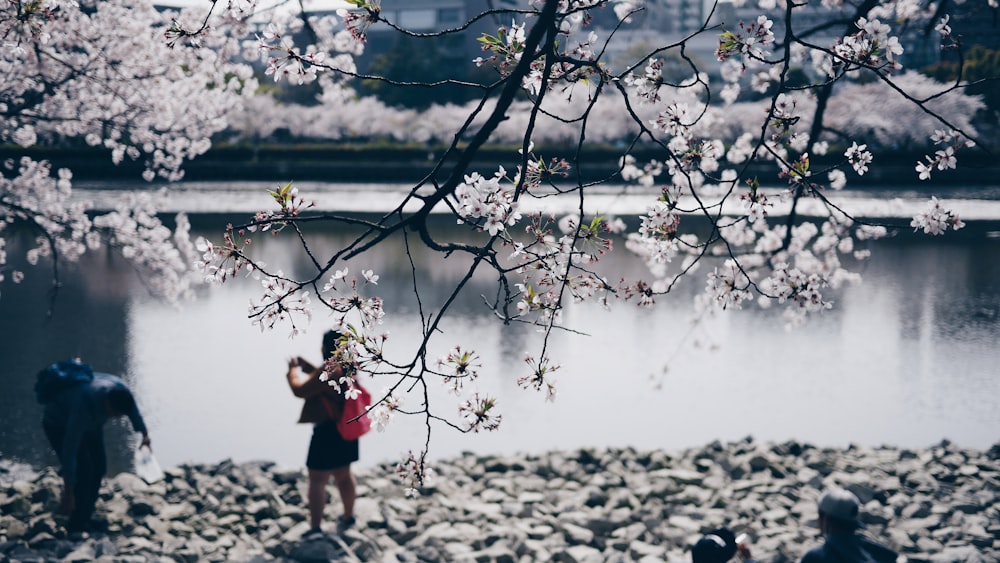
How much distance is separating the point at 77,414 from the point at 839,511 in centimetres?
414

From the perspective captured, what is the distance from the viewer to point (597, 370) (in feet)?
32.5

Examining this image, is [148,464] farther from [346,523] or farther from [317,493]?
[346,523]

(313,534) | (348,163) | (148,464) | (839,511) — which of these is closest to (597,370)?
(313,534)

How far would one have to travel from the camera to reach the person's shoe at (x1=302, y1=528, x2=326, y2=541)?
16.5ft

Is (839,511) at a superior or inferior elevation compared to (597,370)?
inferior

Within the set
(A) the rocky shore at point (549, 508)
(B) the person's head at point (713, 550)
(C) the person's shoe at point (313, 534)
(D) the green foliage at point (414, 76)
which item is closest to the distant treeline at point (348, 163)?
(D) the green foliage at point (414, 76)

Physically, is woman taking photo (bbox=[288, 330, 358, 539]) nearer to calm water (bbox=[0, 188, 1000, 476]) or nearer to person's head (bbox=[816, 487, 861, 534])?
calm water (bbox=[0, 188, 1000, 476])

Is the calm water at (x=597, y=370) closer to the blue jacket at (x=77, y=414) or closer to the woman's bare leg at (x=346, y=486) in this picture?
the woman's bare leg at (x=346, y=486)

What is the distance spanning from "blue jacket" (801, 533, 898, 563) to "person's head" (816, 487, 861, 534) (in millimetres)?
33

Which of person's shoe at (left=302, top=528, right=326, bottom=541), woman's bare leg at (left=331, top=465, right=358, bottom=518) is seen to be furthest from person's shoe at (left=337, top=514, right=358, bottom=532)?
person's shoe at (left=302, top=528, right=326, bottom=541)

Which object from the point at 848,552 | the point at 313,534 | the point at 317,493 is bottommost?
the point at 313,534

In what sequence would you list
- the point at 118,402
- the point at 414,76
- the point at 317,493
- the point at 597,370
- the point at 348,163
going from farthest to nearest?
the point at 414,76
the point at 348,163
the point at 597,370
the point at 118,402
the point at 317,493

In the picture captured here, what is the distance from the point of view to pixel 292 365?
16.4ft

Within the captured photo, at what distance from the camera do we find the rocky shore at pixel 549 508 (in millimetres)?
5012
